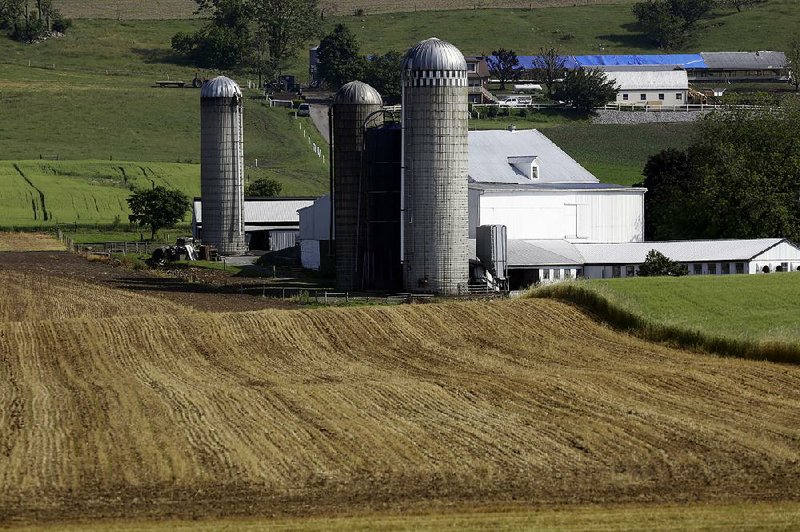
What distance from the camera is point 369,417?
119 feet

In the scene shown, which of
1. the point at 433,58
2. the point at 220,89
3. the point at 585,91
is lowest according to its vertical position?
the point at 433,58

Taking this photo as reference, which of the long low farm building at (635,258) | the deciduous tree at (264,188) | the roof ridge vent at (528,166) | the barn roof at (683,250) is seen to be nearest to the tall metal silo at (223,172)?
the roof ridge vent at (528,166)

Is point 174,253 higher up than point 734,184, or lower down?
lower down

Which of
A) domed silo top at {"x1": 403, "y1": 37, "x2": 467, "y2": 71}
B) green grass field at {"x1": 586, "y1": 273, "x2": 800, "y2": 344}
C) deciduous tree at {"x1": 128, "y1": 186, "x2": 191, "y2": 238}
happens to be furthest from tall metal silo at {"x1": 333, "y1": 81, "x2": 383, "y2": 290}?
deciduous tree at {"x1": 128, "y1": 186, "x2": 191, "y2": 238}

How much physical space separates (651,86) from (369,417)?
144164 millimetres

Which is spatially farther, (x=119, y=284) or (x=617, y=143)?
(x=617, y=143)

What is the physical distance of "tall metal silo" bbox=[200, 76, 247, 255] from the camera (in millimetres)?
98250

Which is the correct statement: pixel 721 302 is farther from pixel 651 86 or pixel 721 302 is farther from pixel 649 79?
pixel 649 79

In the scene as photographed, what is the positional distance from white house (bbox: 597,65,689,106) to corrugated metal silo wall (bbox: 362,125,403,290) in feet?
337

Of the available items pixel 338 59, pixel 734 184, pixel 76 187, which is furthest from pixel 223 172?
pixel 338 59

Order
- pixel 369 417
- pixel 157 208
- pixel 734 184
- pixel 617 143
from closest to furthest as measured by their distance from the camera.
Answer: pixel 369 417
pixel 734 184
pixel 157 208
pixel 617 143

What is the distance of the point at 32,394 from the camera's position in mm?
40125

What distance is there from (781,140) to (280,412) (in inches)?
2270

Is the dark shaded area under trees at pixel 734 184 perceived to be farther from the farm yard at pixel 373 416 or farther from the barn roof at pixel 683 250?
the farm yard at pixel 373 416
